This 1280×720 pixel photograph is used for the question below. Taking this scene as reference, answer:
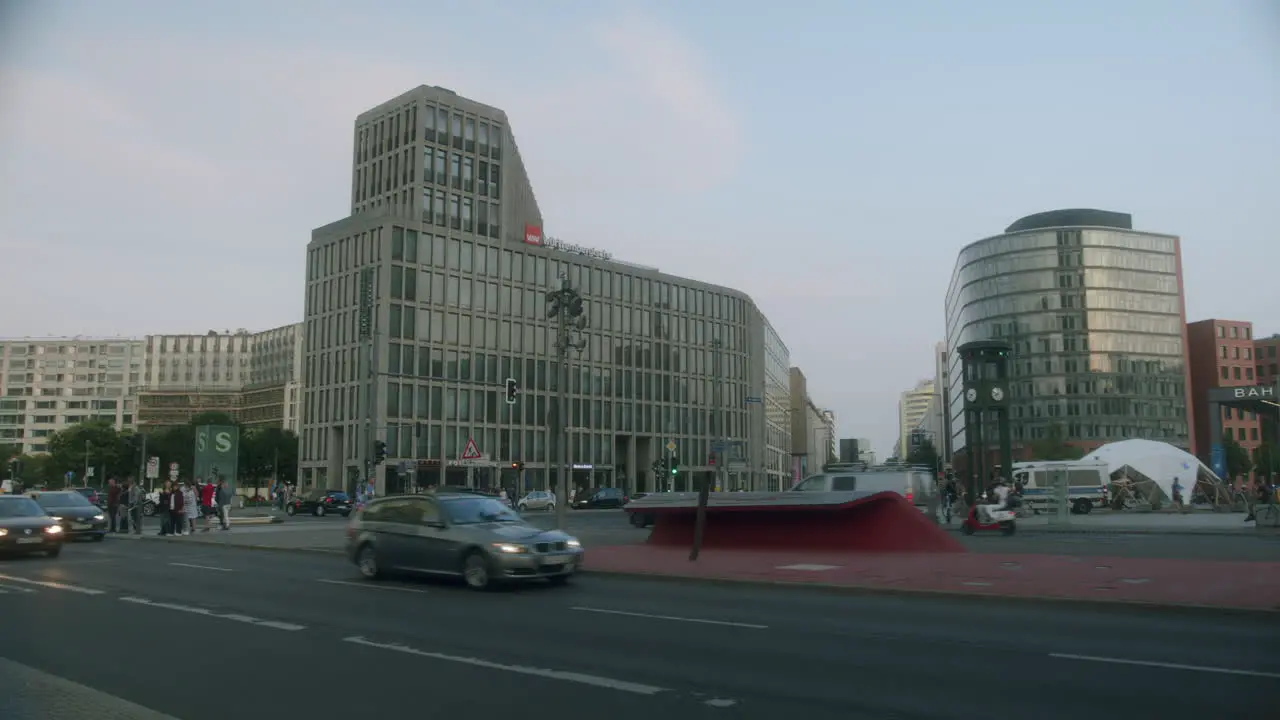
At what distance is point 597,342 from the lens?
3654 inches

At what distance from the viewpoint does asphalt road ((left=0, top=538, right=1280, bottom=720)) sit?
7047 mm

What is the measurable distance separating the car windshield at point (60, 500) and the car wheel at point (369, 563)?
17789 millimetres

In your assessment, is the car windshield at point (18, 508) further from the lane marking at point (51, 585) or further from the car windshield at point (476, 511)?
the car windshield at point (476, 511)

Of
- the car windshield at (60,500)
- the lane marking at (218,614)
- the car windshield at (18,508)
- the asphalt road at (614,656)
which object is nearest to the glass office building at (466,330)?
the car windshield at (60,500)

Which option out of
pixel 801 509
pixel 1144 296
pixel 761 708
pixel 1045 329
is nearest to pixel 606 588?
pixel 801 509

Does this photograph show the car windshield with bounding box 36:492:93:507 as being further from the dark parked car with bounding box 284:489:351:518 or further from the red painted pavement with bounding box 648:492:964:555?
the dark parked car with bounding box 284:489:351:518

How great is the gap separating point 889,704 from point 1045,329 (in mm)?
115145

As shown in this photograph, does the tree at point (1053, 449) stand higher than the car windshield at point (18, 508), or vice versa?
the tree at point (1053, 449)

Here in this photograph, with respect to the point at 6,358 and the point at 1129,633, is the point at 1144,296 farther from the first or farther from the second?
the point at 6,358

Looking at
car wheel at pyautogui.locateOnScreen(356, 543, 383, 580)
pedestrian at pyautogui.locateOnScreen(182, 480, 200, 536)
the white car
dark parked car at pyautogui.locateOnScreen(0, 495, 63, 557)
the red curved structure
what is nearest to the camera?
car wheel at pyautogui.locateOnScreen(356, 543, 383, 580)

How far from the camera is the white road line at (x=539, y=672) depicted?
7711mm

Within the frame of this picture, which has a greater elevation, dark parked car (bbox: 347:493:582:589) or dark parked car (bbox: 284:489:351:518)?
dark parked car (bbox: 347:493:582:589)

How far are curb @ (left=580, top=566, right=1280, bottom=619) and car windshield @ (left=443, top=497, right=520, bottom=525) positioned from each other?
109 inches

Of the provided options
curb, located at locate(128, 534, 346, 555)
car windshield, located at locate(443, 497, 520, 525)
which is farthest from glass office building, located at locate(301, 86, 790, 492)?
car windshield, located at locate(443, 497, 520, 525)
